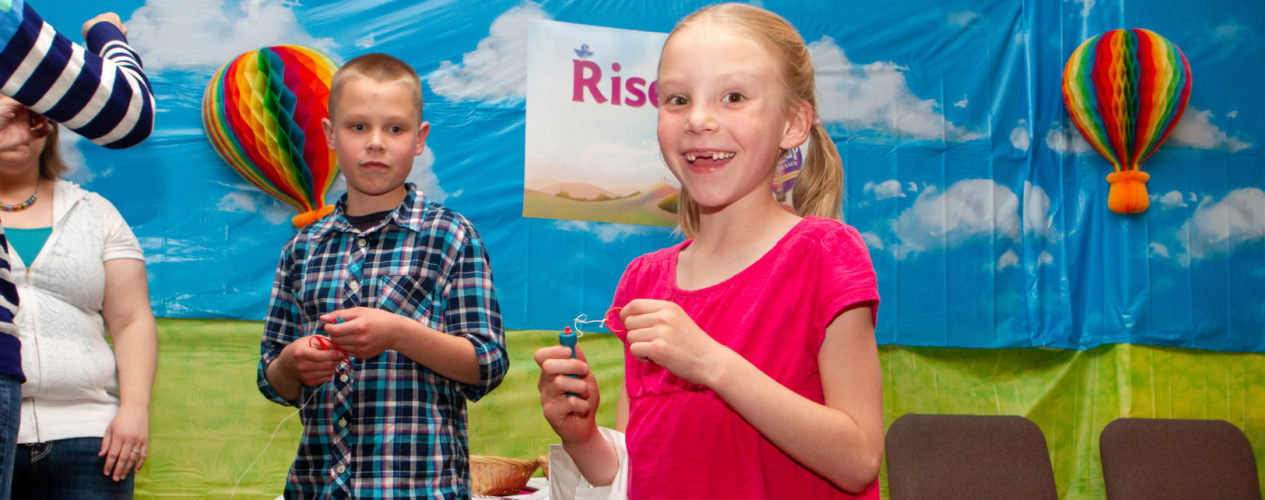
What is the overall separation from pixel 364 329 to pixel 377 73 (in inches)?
23.1

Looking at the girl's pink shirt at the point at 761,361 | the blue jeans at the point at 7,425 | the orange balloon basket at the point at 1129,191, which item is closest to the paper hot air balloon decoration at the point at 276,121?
the blue jeans at the point at 7,425

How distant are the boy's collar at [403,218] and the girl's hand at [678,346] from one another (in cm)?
82

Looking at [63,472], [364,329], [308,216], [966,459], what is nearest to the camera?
[364,329]

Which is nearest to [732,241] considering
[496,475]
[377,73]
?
[377,73]

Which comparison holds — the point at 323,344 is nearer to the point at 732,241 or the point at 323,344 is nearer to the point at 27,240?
the point at 732,241

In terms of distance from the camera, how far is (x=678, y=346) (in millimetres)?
1017

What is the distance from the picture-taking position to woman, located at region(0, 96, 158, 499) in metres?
1.83

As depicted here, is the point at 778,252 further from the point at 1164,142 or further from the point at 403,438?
the point at 1164,142

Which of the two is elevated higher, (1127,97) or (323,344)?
(1127,97)

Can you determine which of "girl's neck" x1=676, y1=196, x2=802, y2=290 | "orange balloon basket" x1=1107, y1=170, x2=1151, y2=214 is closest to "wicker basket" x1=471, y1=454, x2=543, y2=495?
"girl's neck" x1=676, y1=196, x2=802, y2=290

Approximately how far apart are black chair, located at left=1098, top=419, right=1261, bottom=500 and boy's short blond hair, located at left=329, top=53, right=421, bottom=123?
2.80 metres

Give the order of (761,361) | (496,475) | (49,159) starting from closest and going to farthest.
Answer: (761,361)
(49,159)
(496,475)

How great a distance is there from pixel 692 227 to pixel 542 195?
1.98 meters

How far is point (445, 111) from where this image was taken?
3.33m
